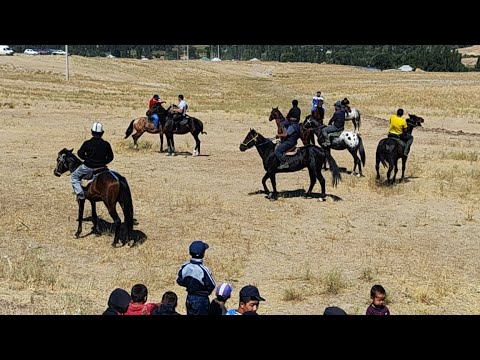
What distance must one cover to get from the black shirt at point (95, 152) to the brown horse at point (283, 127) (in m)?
6.22

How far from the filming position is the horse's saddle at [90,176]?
38.3 ft

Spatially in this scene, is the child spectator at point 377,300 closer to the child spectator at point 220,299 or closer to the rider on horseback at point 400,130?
the child spectator at point 220,299

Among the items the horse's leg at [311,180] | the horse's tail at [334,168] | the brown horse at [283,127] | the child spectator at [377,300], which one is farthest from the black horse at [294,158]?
the child spectator at [377,300]

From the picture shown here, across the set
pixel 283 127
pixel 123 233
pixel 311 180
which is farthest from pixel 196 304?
pixel 283 127

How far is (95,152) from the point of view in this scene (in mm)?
Result: 11531

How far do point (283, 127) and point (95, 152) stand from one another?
660 cm

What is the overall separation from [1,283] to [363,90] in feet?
207

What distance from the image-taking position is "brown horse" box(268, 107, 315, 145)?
16.7 metres

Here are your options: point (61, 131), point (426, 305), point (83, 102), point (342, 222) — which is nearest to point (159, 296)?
point (426, 305)

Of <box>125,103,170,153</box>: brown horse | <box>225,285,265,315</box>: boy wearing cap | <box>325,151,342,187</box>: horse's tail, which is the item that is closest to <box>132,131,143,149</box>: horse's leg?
<box>125,103,170,153</box>: brown horse

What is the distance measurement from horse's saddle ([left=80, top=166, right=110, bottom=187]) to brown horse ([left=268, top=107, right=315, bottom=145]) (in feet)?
20.6

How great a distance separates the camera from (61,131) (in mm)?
28484

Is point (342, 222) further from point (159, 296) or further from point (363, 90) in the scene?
point (363, 90)
